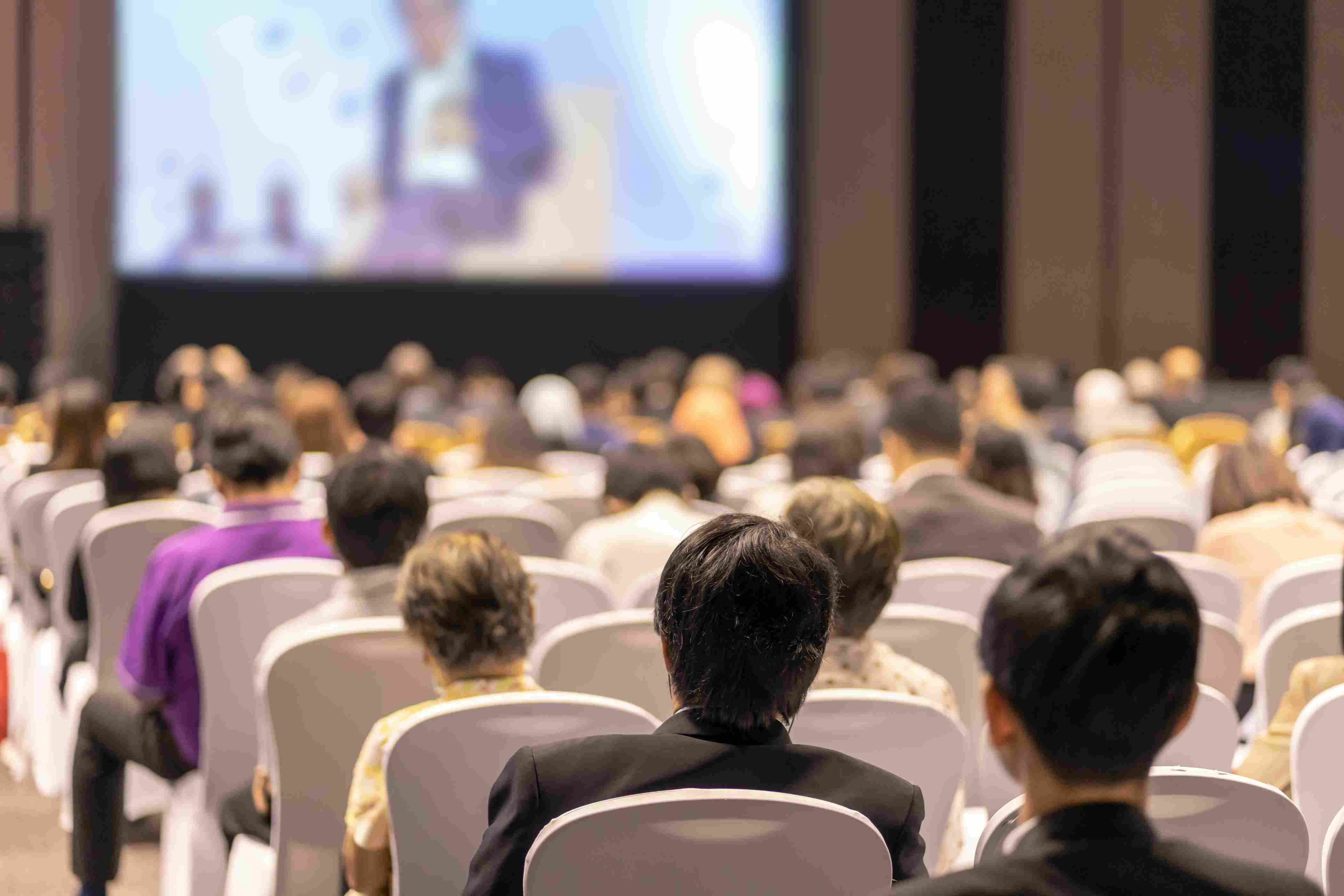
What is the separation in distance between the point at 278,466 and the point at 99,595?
58 cm

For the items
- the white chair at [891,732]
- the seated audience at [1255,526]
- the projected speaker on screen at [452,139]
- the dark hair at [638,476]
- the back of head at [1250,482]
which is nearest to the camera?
the white chair at [891,732]

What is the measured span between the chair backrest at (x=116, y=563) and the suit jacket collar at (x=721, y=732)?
8.31 feet

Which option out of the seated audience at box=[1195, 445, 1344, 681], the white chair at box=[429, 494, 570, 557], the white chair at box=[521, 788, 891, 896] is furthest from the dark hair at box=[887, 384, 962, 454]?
the white chair at box=[521, 788, 891, 896]

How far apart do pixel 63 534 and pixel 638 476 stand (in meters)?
1.69

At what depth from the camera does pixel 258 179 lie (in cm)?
1331

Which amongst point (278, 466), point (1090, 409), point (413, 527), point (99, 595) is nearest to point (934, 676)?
point (413, 527)

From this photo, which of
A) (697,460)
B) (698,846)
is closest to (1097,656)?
(698,846)

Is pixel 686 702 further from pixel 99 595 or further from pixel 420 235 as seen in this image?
pixel 420 235

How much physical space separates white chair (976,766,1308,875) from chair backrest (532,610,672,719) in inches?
47.9

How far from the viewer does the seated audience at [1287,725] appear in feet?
8.09

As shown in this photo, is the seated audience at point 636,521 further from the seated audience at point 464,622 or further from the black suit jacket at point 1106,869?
the black suit jacket at point 1106,869

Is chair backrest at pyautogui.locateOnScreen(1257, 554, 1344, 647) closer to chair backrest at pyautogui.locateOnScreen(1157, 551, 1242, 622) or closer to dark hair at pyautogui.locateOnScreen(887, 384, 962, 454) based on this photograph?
chair backrest at pyautogui.locateOnScreen(1157, 551, 1242, 622)

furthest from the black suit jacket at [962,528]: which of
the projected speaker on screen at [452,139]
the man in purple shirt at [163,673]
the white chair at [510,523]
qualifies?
the projected speaker on screen at [452,139]

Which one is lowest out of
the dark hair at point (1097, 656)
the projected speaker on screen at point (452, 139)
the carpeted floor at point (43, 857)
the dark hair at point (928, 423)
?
the carpeted floor at point (43, 857)
